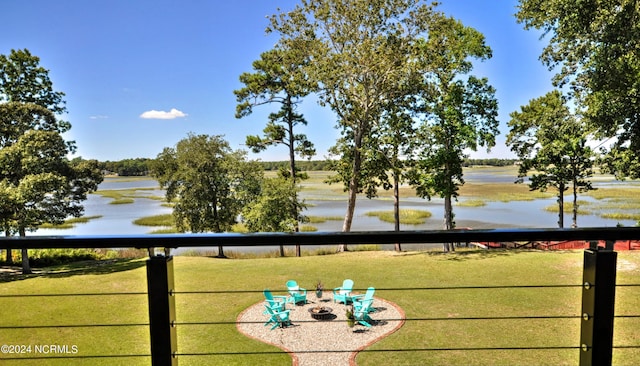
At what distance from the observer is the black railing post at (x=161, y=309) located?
1.07 meters

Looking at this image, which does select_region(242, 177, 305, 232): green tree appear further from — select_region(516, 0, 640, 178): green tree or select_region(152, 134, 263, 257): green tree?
select_region(516, 0, 640, 178): green tree

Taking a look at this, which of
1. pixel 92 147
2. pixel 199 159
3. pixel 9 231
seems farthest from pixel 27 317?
pixel 92 147

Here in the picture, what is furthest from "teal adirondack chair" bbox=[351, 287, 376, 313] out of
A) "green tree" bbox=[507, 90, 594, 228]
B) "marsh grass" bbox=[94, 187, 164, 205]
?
"marsh grass" bbox=[94, 187, 164, 205]

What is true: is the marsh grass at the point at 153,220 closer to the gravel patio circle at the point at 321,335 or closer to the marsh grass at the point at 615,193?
the gravel patio circle at the point at 321,335

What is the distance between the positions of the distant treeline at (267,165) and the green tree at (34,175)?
1.97 metres

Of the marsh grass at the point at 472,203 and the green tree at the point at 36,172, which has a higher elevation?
the green tree at the point at 36,172

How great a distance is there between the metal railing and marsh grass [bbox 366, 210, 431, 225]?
25.4 metres

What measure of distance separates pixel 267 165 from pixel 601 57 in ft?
46.3

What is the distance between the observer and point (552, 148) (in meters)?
18.4

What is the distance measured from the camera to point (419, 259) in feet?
56.0

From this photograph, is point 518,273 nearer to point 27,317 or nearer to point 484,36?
point 484,36

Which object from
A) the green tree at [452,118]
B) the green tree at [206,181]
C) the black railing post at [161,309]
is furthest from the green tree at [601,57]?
the black railing post at [161,309]

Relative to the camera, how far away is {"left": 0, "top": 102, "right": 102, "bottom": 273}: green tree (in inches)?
570

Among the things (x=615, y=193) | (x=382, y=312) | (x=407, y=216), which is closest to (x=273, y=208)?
(x=382, y=312)
